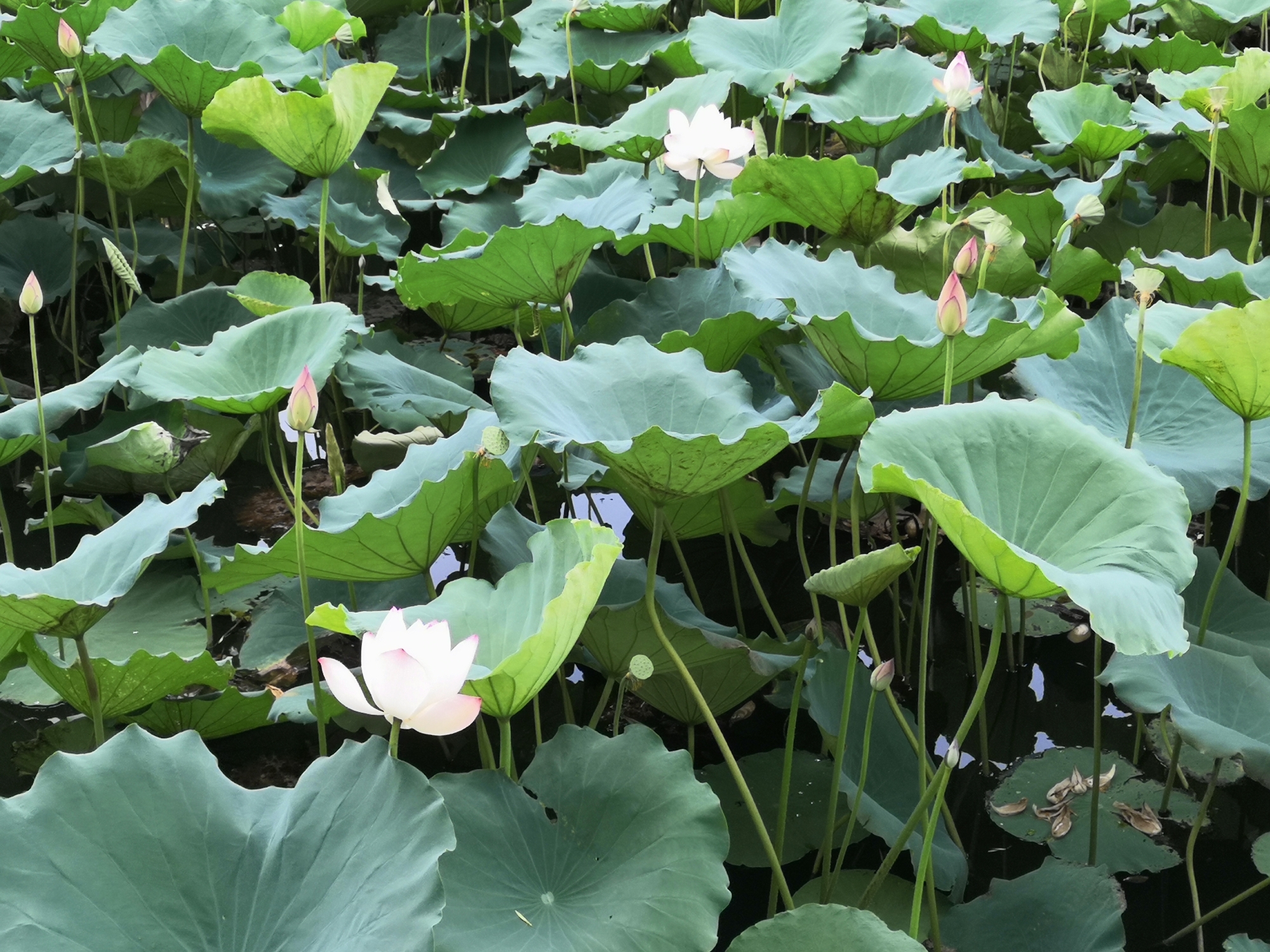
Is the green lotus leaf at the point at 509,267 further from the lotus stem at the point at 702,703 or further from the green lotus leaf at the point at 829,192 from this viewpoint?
the lotus stem at the point at 702,703

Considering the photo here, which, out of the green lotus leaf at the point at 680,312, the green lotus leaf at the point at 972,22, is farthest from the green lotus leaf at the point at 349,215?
the green lotus leaf at the point at 972,22

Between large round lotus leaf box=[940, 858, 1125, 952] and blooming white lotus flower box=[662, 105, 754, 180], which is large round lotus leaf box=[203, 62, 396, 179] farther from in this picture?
large round lotus leaf box=[940, 858, 1125, 952]

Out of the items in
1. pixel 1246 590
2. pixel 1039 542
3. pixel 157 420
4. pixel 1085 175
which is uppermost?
pixel 1039 542

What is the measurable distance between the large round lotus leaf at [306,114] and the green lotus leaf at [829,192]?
62 centimetres

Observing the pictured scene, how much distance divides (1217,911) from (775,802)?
1.69ft

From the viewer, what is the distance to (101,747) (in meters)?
0.91

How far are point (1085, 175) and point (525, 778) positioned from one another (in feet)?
6.43

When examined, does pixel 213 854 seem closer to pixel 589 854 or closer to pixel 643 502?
pixel 589 854

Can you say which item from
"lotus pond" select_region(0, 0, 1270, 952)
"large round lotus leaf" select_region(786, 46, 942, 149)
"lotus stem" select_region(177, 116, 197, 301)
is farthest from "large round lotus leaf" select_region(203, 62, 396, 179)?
"large round lotus leaf" select_region(786, 46, 942, 149)

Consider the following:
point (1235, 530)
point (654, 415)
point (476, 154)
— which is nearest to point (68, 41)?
point (476, 154)

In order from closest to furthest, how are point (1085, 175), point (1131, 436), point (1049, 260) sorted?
point (1131, 436) < point (1049, 260) < point (1085, 175)

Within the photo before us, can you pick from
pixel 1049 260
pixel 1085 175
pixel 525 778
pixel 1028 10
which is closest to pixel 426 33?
pixel 1028 10

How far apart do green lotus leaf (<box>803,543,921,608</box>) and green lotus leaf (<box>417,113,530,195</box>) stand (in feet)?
5.92

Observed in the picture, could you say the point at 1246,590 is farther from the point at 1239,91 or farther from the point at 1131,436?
the point at 1239,91
